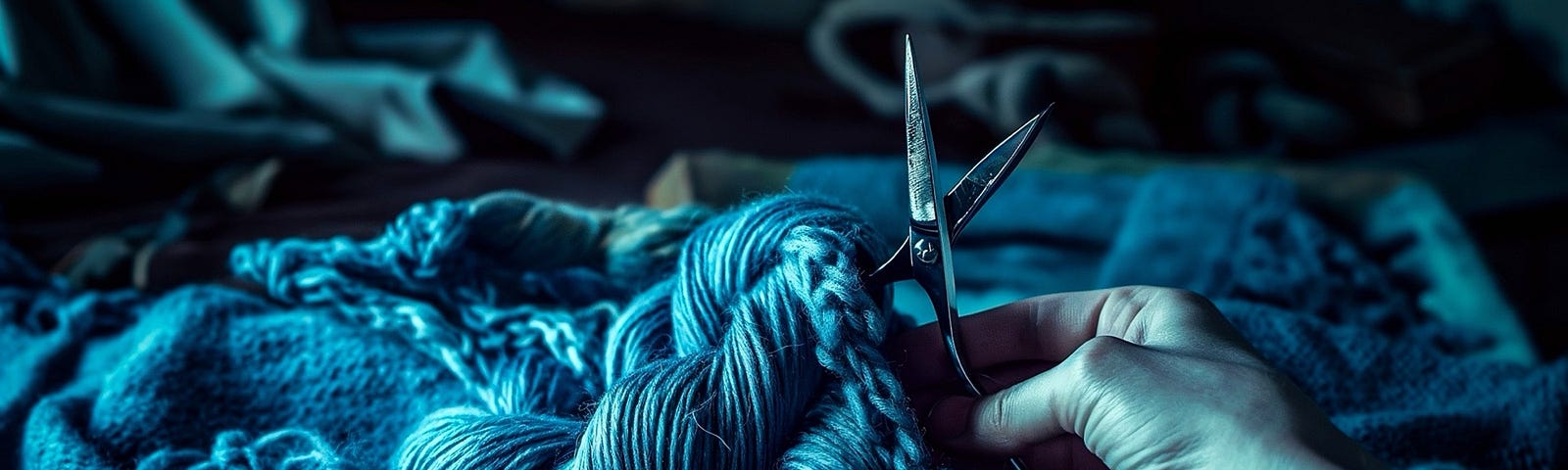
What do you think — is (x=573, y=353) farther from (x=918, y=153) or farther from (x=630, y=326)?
(x=918, y=153)

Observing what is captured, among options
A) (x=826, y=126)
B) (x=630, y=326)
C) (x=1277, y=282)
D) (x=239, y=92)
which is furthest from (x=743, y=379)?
(x=826, y=126)

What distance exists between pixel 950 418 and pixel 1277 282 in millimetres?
447

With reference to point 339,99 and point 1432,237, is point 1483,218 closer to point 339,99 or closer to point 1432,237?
point 1432,237

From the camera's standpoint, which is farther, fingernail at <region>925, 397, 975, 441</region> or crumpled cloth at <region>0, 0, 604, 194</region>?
crumpled cloth at <region>0, 0, 604, 194</region>

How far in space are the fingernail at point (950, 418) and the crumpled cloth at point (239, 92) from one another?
0.88 m

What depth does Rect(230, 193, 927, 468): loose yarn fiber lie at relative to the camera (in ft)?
1.57

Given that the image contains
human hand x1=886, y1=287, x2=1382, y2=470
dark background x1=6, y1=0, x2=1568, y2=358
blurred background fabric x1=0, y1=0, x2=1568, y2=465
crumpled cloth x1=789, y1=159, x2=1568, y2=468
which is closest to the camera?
human hand x1=886, y1=287, x2=1382, y2=470

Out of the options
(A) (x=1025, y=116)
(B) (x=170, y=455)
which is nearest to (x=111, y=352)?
(B) (x=170, y=455)

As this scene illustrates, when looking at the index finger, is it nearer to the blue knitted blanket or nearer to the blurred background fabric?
the blue knitted blanket

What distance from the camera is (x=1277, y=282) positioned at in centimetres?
85

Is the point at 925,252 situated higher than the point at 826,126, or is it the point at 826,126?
the point at 925,252

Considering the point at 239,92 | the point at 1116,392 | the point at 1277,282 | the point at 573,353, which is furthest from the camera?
the point at 239,92

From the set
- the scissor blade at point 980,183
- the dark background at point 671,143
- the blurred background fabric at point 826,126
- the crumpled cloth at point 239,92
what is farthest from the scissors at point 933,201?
the crumpled cloth at point 239,92

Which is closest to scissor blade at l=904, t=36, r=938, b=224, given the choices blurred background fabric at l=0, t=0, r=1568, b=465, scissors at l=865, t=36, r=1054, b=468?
scissors at l=865, t=36, r=1054, b=468
